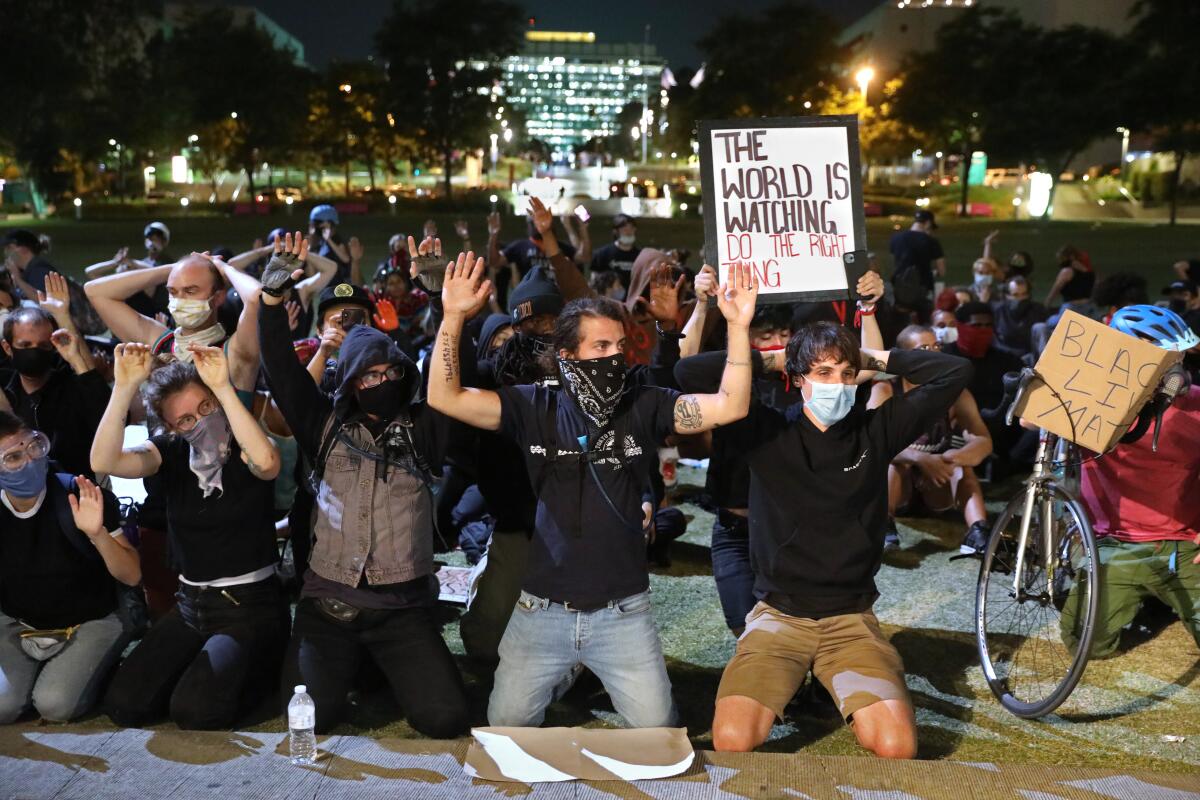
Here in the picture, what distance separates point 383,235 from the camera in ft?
122

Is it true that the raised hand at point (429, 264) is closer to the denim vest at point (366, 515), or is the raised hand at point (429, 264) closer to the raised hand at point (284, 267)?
the raised hand at point (284, 267)

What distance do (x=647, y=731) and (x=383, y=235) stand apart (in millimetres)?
34122

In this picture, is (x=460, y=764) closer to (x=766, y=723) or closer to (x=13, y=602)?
(x=766, y=723)

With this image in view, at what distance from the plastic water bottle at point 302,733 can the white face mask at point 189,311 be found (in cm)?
242

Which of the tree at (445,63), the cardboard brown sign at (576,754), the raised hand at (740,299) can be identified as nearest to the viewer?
the cardboard brown sign at (576,754)

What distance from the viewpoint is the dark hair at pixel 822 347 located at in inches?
181

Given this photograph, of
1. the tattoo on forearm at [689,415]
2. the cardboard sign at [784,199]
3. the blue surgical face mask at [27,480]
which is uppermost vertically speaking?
the cardboard sign at [784,199]

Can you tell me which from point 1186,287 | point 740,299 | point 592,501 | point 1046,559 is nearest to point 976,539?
point 1046,559

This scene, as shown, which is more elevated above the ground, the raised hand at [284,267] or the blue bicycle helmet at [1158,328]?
the raised hand at [284,267]

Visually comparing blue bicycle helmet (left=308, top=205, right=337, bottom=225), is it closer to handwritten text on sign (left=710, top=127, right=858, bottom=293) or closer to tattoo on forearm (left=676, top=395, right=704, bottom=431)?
handwritten text on sign (left=710, top=127, right=858, bottom=293)

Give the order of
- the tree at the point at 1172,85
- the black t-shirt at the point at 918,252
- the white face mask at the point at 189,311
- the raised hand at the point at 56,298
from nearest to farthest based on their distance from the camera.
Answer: the white face mask at the point at 189,311, the raised hand at the point at 56,298, the black t-shirt at the point at 918,252, the tree at the point at 1172,85

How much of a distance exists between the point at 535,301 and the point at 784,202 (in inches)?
53.6

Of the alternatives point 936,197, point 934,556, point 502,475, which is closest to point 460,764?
point 502,475

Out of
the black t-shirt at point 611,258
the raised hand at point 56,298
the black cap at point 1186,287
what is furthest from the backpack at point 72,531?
the black cap at point 1186,287
